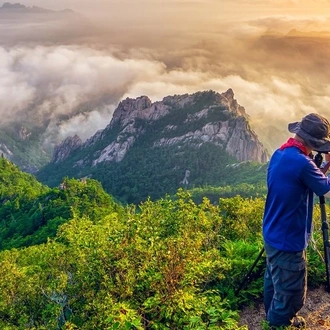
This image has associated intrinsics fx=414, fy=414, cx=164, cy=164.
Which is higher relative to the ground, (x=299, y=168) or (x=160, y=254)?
(x=299, y=168)

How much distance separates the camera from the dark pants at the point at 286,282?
168 inches

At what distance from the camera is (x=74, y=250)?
5.84 m

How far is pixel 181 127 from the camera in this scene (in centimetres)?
12519

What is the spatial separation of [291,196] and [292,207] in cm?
12

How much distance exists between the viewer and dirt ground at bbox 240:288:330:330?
16.6ft

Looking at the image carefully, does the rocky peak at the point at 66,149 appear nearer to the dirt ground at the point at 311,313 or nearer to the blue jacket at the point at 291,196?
the dirt ground at the point at 311,313

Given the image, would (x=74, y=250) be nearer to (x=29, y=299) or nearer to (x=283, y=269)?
(x=29, y=299)

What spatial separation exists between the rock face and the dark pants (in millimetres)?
105541

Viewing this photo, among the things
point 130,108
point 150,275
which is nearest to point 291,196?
point 150,275

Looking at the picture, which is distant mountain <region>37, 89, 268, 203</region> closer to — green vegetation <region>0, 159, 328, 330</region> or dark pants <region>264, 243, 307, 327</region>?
green vegetation <region>0, 159, 328, 330</region>

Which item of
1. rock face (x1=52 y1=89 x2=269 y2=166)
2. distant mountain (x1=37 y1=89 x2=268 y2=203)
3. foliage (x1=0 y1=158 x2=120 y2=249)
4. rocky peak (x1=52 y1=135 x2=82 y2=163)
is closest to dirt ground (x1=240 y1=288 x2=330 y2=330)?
foliage (x1=0 y1=158 x2=120 y2=249)

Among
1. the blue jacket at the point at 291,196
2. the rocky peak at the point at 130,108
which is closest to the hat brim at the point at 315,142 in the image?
the blue jacket at the point at 291,196

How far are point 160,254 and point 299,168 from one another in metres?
1.93

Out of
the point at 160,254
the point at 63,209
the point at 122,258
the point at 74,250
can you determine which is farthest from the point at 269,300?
the point at 63,209
